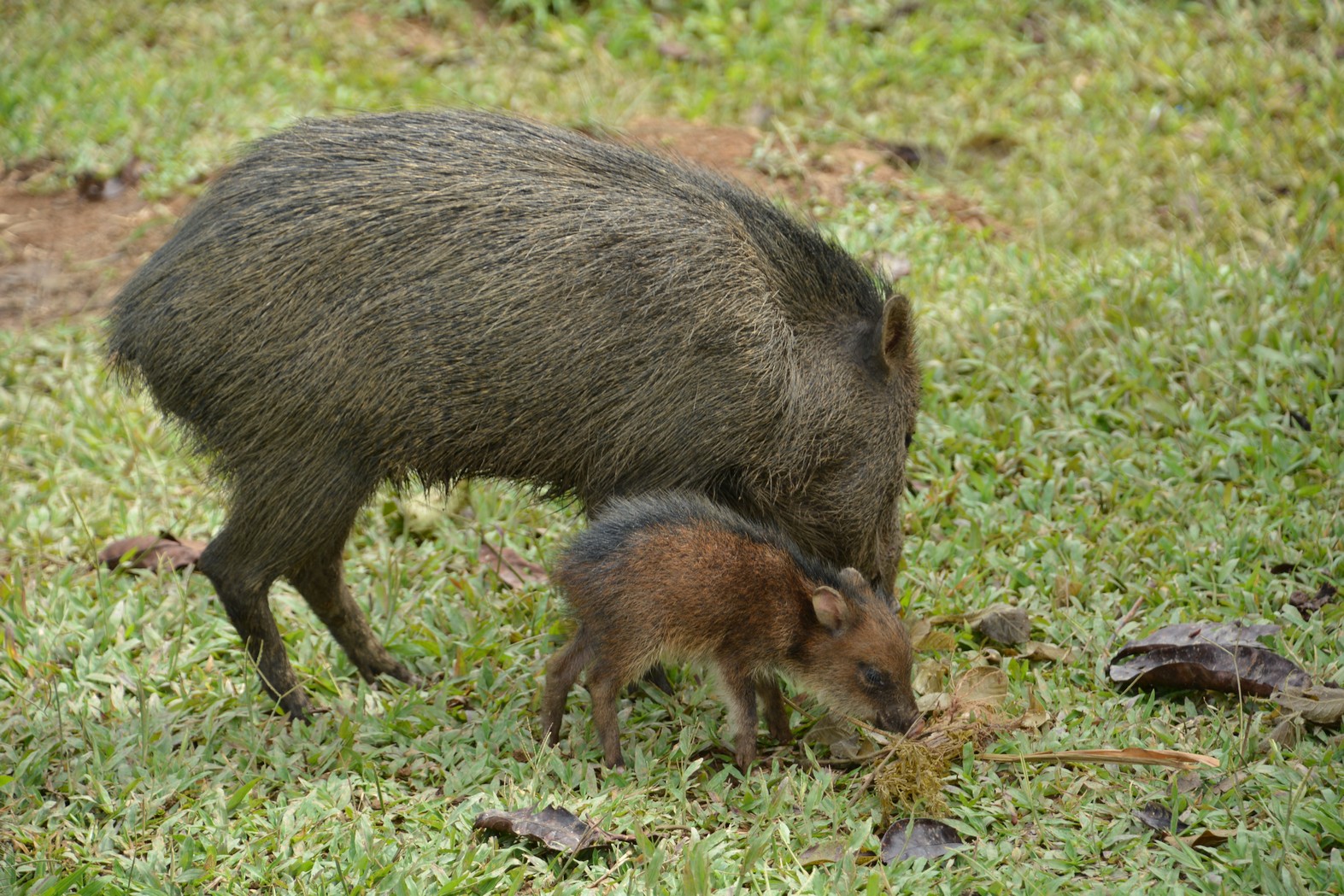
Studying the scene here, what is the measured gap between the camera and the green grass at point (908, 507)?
323 cm

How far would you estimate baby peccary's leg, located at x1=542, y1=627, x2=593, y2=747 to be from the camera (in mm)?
3611

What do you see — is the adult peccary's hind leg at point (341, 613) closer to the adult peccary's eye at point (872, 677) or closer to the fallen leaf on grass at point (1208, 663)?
the adult peccary's eye at point (872, 677)

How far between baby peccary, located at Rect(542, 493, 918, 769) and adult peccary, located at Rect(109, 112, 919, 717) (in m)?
0.25

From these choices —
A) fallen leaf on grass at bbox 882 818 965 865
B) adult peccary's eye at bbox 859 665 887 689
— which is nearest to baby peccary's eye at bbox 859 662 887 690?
adult peccary's eye at bbox 859 665 887 689

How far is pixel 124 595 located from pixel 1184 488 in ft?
11.5

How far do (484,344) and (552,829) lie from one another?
124cm

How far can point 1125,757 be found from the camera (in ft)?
10.9

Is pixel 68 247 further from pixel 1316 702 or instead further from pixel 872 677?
pixel 1316 702

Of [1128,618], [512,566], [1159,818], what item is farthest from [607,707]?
[1128,618]

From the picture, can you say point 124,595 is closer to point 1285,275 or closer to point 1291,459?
point 1291,459

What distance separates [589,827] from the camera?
3.17 metres

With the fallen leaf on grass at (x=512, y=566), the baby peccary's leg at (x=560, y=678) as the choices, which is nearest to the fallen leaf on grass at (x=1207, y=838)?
the baby peccary's leg at (x=560, y=678)

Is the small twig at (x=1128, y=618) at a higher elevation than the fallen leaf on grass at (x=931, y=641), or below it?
higher

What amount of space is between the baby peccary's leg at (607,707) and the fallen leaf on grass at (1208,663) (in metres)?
1.38
